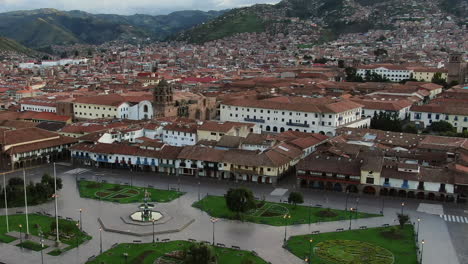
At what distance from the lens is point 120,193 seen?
151 feet

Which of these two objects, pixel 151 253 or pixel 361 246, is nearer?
pixel 151 253

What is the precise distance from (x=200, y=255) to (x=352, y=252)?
10901 millimetres

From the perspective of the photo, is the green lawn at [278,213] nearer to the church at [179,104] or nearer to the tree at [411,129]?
the tree at [411,129]

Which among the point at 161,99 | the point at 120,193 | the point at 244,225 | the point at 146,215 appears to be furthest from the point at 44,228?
the point at 161,99

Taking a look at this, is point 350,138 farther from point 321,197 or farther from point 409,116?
point 409,116

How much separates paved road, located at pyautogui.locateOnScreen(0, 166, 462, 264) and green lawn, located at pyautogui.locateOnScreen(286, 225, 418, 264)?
3.31 ft

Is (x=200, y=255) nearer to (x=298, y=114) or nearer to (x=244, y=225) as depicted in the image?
(x=244, y=225)

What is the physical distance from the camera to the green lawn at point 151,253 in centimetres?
3161

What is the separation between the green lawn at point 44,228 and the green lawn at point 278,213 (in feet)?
34.7

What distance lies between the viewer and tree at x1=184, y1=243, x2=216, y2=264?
28703 millimetres

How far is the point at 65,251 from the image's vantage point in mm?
33312

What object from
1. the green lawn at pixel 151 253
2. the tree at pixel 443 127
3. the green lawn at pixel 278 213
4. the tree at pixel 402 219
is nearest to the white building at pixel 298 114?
the tree at pixel 443 127

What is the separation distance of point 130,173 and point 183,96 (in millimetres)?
32281

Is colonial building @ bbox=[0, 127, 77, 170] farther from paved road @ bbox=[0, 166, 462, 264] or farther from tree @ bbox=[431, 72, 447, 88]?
tree @ bbox=[431, 72, 447, 88]
